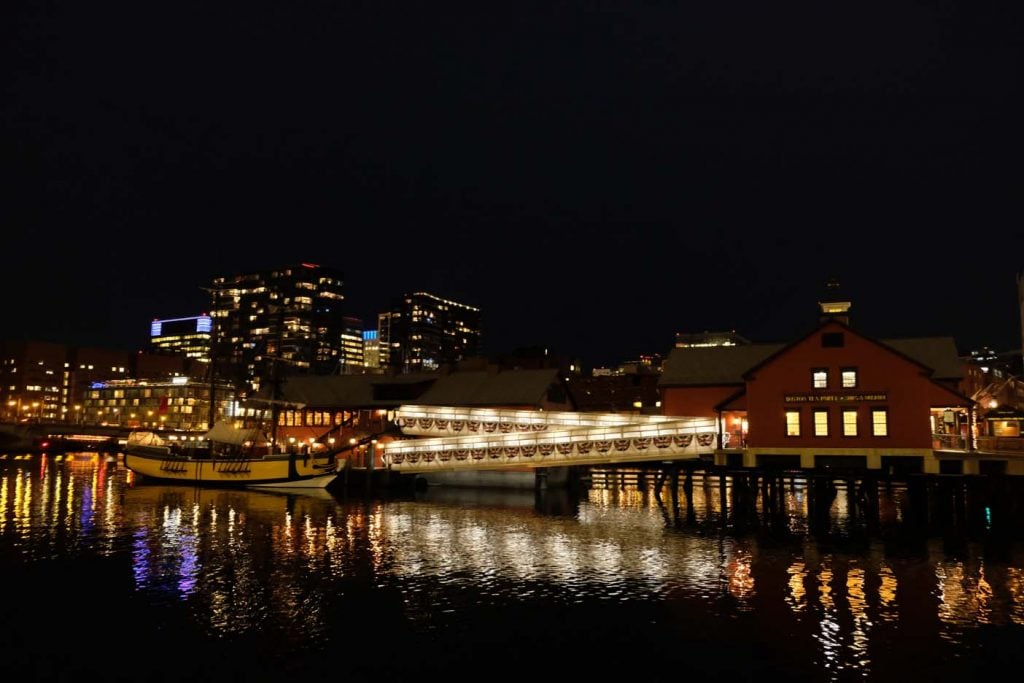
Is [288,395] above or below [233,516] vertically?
above

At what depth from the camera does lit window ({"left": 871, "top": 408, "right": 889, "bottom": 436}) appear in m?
40.1

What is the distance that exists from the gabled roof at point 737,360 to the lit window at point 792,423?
9.50m

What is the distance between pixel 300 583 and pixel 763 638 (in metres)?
15.6

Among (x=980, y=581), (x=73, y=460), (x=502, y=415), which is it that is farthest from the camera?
(x=73, y=460)

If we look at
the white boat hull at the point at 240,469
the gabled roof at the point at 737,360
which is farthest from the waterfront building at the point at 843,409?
the white boat hull at the point at 240,469

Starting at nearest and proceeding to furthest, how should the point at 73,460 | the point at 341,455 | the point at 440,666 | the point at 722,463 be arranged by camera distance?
the point at 440,666 < the point at 722,463 < the point at 341,455 < the point at 73,460

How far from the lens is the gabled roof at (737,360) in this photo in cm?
5075

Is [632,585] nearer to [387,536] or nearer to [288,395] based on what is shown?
[387,536]

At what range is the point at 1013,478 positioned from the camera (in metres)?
36.2

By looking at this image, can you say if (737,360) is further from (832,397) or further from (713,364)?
(832,397)

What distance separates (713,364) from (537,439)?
1671 centimetres

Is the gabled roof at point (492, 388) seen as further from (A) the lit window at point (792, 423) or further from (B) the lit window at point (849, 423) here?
(B) the lit window at point (849, 423)

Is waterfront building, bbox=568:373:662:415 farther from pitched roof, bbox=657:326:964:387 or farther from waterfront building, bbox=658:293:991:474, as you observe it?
waterfront building, bbox=658:293:991:474

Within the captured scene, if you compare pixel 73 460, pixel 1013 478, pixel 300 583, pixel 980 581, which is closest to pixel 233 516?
pixel 300 583
